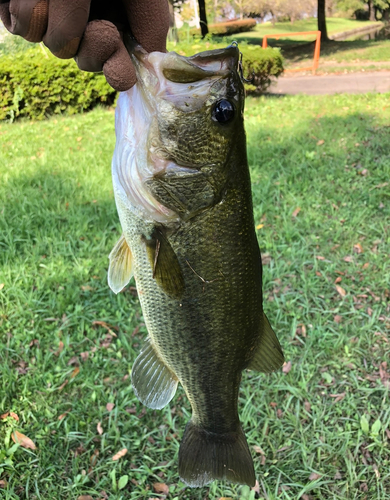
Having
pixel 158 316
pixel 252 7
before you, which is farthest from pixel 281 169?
pixel 252 7

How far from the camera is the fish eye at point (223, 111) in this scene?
4.03 feet

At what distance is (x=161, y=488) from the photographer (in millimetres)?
2391

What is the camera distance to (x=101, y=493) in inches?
92.5

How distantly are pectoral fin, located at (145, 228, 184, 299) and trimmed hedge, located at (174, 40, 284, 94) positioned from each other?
7892 millimetres

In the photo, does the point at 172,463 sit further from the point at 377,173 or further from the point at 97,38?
the point at 377,173

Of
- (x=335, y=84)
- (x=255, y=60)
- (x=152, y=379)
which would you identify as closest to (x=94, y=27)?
(x=152, y=379)

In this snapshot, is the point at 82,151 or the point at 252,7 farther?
the point at 252,7

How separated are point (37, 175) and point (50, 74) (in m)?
3.87

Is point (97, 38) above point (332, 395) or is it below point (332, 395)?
above

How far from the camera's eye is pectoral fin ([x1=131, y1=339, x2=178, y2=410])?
62.3 inches

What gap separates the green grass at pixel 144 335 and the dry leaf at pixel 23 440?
0.03 metres

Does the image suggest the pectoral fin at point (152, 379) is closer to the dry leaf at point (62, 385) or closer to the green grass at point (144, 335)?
the green grass at point (144, 335)

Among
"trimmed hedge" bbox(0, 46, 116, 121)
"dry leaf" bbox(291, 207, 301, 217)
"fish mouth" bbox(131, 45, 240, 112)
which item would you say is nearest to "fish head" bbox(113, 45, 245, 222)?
"fish mouth" bbox(131, 45, 240, 112)

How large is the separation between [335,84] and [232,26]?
66.9ft
